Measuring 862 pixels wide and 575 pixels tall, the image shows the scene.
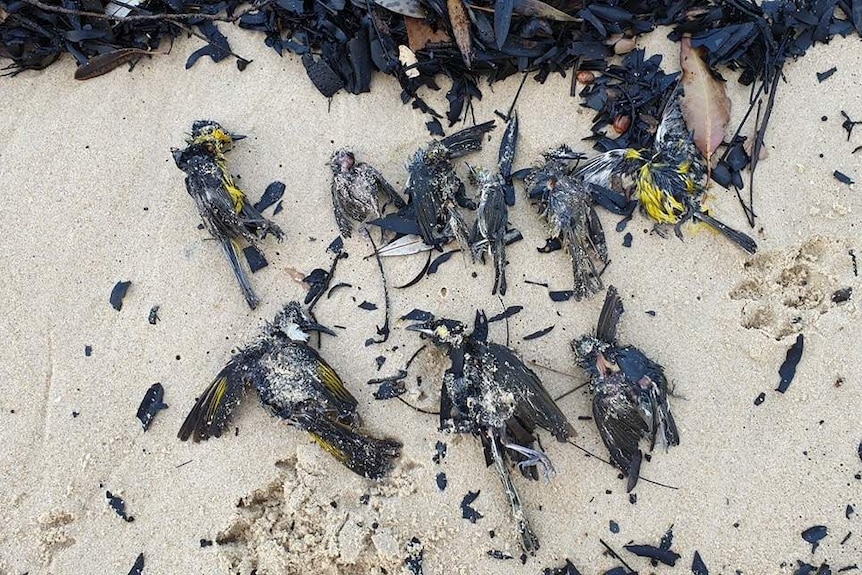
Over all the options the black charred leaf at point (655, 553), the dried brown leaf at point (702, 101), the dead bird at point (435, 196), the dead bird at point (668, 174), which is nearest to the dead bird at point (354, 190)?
the dead bird at point (435, 196)

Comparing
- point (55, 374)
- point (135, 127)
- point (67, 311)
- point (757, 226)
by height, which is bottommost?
point (55, 374)

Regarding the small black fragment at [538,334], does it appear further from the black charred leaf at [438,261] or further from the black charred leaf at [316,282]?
the black charred leaf at [316,282]

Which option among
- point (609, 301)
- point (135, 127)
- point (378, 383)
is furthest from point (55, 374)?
point (609, 301)

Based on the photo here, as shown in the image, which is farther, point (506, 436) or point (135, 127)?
point (135, 127)

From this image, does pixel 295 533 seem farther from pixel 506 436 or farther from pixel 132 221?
pixel 132 221

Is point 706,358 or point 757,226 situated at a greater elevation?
point 757,226

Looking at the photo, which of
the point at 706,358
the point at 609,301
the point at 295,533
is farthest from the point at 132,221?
the point at 706,358

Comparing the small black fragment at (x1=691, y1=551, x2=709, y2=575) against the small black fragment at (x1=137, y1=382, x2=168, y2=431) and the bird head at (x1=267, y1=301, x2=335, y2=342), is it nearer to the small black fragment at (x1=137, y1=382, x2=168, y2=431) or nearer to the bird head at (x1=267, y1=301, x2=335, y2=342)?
the bird head at (x1=267, y1=301, x2=335, y2=342)
